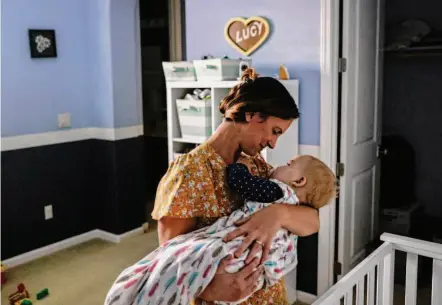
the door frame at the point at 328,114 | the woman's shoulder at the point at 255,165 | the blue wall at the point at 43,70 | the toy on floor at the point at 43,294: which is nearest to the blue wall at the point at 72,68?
the blue wall at the point at 43,70

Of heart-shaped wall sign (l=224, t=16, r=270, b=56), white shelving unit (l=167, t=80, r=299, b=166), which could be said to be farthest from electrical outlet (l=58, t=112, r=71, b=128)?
heart-shaped wall sign (l=224, t=16, r=270, b=56)

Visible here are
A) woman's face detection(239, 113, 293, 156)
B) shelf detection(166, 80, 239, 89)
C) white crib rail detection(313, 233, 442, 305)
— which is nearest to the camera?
woman's face detection(239, 113, 293, 156)

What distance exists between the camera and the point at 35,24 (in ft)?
12.4

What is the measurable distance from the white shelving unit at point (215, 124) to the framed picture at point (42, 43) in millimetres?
1154

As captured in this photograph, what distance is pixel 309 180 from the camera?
4.71ft

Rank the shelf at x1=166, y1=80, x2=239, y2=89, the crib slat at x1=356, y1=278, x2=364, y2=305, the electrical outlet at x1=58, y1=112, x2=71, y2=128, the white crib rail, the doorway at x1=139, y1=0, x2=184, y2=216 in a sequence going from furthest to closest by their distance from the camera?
the doorway at x1=139, y1=0, x2=184, y2=216 → the electrical outlet at x1=58, y1=112, x2=71, y2=128 → the shelf at x1=166, y1=80, x2=239, y2=89 → the white crib rail → the crib slat at x1=356, y1=278, x2=364, y2=305

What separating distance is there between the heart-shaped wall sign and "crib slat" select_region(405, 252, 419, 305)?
1.72m

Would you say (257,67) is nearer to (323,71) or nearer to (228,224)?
(323,71)

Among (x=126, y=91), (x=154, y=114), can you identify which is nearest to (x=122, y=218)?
(x=126, y=91)

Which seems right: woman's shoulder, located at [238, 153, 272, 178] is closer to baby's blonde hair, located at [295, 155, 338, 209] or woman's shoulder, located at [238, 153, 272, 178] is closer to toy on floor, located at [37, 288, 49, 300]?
baby's blonde hair, located at [295, 155, 338, 209]

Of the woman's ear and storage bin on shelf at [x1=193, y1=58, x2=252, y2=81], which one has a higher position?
storage bin on shelf at [x1=193, y1=58, x2=252, y2=81]

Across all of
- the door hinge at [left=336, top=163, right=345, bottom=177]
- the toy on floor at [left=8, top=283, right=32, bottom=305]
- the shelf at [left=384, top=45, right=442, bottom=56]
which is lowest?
the toy on floor at [left=8, top=283, right=32, bottom=305]

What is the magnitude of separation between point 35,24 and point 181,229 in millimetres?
3050

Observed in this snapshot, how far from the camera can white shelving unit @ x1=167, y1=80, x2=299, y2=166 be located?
9.87 feet
